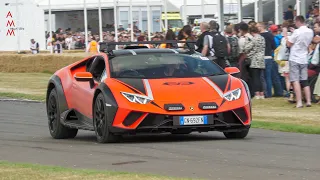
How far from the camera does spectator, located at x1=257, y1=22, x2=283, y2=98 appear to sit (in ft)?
73.4

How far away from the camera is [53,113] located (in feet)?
49.1

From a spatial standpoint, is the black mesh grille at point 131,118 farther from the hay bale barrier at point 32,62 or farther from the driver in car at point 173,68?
the hay bale barrier at point 32,62

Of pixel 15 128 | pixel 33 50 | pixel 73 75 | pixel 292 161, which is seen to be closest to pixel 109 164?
pixel 292 161

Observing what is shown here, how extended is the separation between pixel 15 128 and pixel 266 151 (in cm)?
651

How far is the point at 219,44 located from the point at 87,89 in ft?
24.1

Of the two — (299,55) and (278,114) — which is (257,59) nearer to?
(299,55)

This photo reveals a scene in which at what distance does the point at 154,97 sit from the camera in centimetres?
1244

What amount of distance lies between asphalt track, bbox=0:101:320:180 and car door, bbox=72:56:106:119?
0.47 meters

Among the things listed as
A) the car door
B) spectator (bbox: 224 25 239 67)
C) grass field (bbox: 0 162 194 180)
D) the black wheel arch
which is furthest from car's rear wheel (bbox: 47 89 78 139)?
spectator (bbox: 224 25 239 67)

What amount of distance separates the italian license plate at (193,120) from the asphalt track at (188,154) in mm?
267

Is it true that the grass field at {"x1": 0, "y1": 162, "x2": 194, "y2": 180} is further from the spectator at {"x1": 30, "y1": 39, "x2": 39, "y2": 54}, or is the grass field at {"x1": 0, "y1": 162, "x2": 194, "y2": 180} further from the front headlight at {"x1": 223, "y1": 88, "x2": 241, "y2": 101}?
the spectator at {"x1": 30, "y1": 39, "x2": 39, "y2": 54}

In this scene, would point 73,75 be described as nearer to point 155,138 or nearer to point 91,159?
point 155,138

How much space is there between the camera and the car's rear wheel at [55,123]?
14.5m

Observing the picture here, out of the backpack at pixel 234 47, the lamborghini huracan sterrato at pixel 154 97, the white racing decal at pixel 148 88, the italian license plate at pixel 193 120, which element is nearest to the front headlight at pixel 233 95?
the lamborghini huracan sterrato at pixel 154 97
